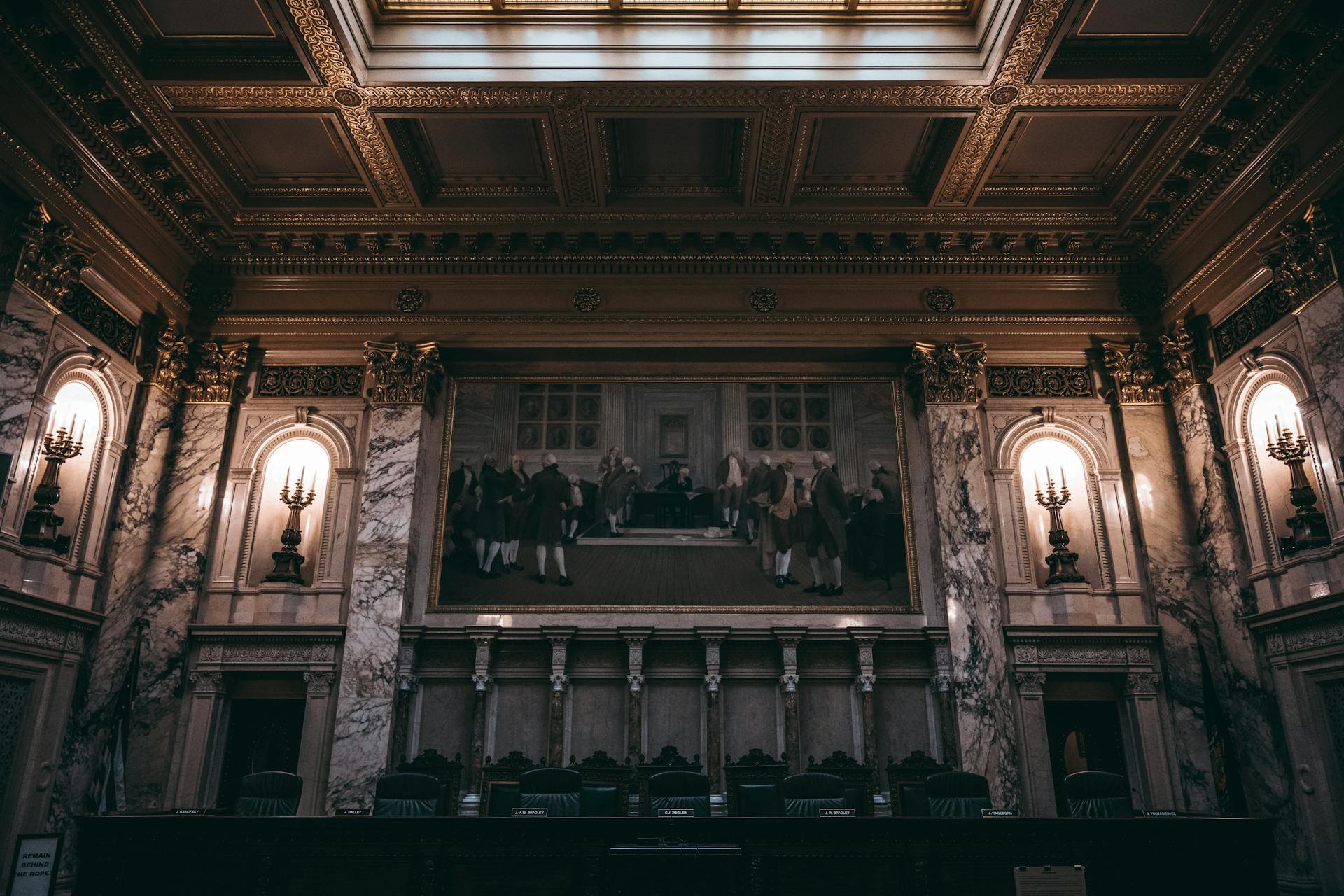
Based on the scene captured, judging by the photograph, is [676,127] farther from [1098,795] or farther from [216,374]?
[1098,795]

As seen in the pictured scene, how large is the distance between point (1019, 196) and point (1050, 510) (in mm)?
4001

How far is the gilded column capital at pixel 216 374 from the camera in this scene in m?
11.5

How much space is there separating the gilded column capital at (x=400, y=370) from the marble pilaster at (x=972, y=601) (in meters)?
6.44

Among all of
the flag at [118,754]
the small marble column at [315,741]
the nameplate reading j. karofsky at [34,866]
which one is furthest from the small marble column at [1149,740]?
the flag at [118,754]

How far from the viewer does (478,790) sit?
10.1m

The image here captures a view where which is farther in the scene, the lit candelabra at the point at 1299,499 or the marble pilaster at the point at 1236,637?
the marble pilaster at the point at 1236,637

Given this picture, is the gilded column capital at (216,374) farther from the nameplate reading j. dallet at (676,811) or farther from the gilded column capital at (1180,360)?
the gilded column capital at (1180,360)

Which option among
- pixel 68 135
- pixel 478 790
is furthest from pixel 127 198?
pixel 478 790

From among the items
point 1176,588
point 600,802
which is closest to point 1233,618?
point 1176,588

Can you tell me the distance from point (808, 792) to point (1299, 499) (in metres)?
A: 5.58

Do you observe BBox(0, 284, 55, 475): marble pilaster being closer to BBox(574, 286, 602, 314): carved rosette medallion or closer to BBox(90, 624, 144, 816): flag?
BBox(90, 624, 144, 816): flag

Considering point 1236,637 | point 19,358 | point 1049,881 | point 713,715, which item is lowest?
point 1049,881

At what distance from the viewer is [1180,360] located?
11.1 meters

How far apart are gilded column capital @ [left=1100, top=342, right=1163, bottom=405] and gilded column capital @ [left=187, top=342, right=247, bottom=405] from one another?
11185mm
